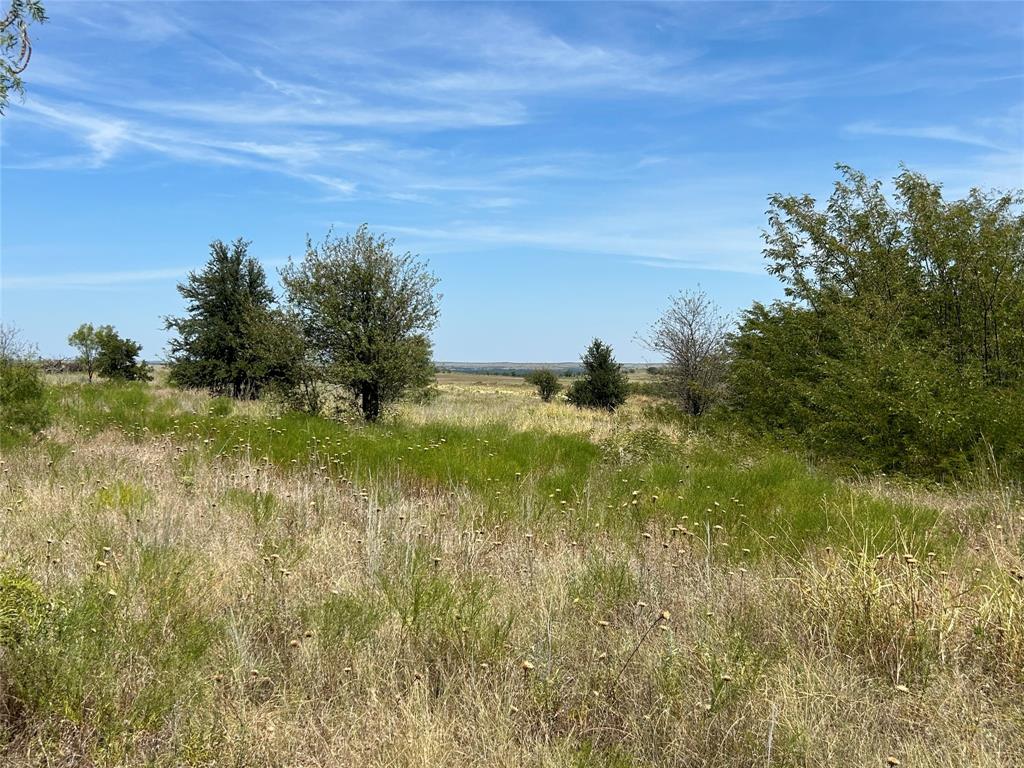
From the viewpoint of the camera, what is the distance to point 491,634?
298 cm

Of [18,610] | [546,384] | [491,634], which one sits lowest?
[491,634]

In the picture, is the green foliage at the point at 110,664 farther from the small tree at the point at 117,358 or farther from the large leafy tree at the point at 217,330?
the small tree at the point at 117,358

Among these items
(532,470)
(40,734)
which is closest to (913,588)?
(40,734)

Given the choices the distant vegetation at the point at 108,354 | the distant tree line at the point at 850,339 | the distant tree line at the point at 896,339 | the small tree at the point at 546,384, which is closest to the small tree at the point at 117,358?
the distant vegetation at the point at 108,354

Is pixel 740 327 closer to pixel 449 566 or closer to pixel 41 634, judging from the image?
pixel 449 566

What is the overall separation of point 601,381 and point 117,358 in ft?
81.7

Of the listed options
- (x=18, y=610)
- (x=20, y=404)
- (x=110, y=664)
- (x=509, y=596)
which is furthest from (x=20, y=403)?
(x=509, y=596)

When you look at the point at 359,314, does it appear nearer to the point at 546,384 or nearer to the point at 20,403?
the point at 20,403

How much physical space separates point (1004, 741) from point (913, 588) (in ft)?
2.93

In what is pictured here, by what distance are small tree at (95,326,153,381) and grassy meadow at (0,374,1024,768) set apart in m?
31.4

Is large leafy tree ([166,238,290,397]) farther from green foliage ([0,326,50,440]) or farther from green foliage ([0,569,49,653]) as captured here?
green foliage ([0,569,49,653])

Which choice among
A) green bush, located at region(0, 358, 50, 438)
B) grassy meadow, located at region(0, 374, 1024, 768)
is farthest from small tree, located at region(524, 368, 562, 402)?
grassy meadow, located at region(0, 374, 1024, 768)

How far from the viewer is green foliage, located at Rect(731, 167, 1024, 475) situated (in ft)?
29.5

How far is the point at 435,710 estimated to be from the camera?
253 centimetres
